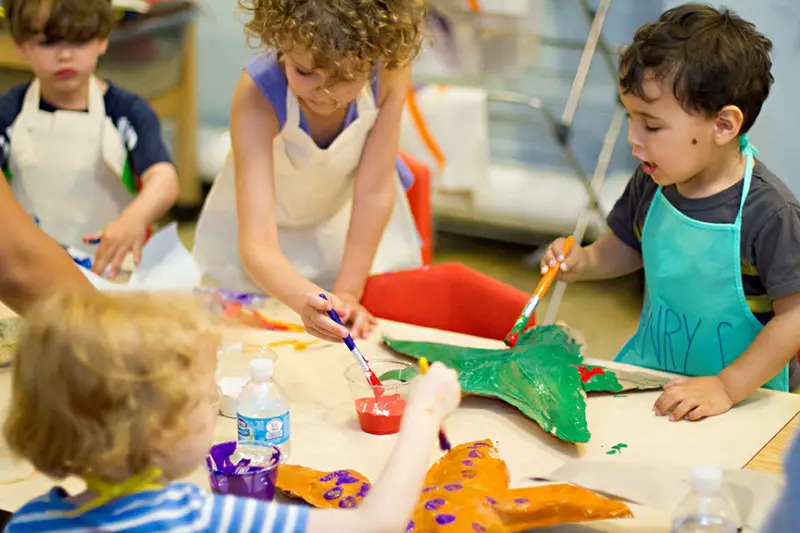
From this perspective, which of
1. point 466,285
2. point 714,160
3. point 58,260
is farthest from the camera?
point 466,285

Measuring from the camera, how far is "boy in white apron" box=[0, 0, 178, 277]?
1.93 meters

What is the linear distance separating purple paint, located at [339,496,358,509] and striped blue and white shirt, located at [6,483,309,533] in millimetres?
199

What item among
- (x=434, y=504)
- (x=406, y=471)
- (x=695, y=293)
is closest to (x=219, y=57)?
(x=695, y=293)

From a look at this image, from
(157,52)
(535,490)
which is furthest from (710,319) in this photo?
(157,52)

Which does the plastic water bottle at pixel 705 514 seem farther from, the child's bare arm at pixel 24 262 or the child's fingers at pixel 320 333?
the child's bare arm at pixel 24 262

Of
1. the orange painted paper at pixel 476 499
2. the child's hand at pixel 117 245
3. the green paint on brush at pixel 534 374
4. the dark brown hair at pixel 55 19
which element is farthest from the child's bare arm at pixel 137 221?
the orange painted paper at pixel 476 499

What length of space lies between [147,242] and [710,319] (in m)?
1.03

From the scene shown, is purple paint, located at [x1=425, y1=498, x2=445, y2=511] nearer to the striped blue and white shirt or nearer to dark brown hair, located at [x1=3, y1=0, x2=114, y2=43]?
the striped blue and white shirt

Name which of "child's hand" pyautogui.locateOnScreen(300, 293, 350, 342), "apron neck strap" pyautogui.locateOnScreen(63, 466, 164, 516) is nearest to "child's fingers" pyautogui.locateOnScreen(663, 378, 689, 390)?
"child's hand" pyautogui.locateOnScreen(300, 293, 350, 342)

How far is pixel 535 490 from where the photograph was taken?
3.45 feet

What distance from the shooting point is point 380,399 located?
131 centimetres

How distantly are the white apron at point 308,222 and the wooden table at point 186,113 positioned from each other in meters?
1.62

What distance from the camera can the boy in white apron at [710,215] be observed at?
1363mm

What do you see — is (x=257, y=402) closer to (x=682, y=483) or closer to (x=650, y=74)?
(x=682, y=483)
